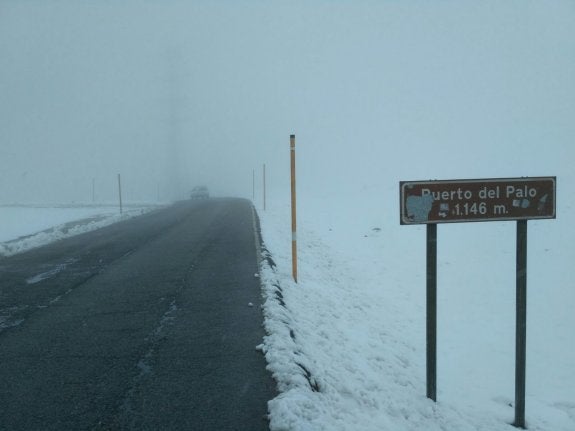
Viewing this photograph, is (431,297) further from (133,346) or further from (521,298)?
(133,346)

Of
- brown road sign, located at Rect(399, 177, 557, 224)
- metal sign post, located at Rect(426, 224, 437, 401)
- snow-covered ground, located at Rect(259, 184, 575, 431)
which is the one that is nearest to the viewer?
snow-covered ground, located at Rect(259, 184, 575, 431)

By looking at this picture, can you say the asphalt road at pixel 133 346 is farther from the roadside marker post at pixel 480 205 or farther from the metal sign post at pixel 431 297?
the roadside marker post at pixel 480 205

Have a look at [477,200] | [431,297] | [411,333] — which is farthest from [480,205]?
[411,333]

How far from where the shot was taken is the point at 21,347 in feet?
19.2

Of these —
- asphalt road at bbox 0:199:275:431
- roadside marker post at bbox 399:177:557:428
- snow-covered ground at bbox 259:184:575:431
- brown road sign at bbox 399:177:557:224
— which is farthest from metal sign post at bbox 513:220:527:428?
asphalt road at bbox 0:199:275:431

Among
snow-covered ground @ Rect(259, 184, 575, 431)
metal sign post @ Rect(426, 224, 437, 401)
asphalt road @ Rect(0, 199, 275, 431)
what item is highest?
metal sign post @ Rect(426, 224, 437, 401)

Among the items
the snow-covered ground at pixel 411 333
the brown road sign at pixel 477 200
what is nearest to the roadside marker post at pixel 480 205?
the brown road sign at pixel 477 200

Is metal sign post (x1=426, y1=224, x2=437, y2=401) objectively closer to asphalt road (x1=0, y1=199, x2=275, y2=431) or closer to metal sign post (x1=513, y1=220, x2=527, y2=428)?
metal sign post (x1=513, y1=220, x2=527, y2=428)

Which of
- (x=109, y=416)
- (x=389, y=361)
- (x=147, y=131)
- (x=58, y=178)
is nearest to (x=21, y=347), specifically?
(x=109, y=416)

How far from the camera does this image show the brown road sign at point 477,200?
17.0 ft

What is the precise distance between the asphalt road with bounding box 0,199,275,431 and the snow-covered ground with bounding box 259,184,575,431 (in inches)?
16.0

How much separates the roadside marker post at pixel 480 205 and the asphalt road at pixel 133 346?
222 cm

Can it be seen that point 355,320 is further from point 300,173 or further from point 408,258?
point 300,173

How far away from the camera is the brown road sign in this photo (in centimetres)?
518
